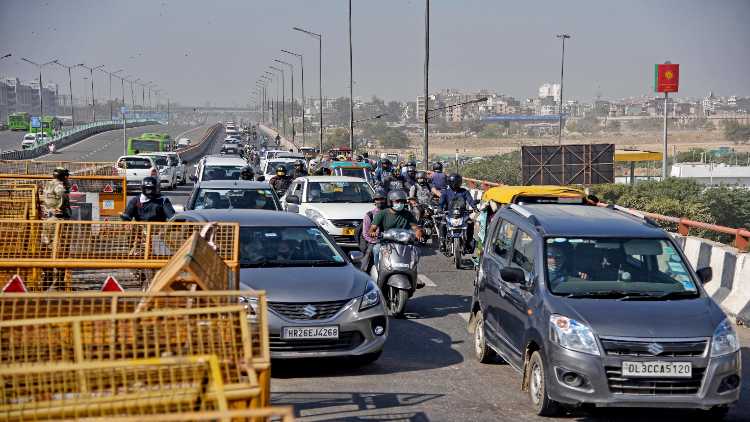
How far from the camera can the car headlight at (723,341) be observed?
799 centimetres

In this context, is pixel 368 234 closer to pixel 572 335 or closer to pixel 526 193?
pixel 526 193

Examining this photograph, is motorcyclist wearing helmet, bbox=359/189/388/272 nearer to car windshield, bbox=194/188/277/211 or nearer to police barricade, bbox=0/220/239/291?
→ car windshield, bbox=194/188/277/211

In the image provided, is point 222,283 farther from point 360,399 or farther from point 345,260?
point 345,260

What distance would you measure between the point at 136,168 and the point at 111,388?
3640 centimetres

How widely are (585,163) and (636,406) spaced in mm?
30872

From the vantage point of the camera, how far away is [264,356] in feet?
17.2

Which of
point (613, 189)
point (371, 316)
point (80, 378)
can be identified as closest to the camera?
point (80, 378)

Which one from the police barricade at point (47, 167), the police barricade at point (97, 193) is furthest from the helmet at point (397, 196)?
the police barricade at point (47, 167)

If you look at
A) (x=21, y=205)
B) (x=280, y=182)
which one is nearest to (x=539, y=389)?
(x=21, y=205)

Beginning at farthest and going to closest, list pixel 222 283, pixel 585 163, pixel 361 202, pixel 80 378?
1. pixel 585 163
2. pixel 361 202
3. pixel 222 283
4. pixel 80 378

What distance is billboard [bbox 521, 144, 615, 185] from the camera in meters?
37.2

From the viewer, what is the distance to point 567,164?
124 ft

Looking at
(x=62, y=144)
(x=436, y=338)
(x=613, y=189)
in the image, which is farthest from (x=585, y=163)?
(x=62, y=144)

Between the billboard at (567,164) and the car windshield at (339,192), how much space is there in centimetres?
1585
